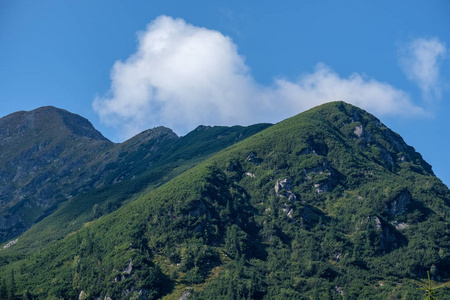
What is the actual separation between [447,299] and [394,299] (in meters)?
21.2

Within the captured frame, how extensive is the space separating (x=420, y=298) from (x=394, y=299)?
1026 cm

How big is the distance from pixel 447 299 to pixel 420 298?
36.3 ft

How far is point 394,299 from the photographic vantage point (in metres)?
199

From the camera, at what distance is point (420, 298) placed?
196625 millimetres

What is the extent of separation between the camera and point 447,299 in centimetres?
19638
